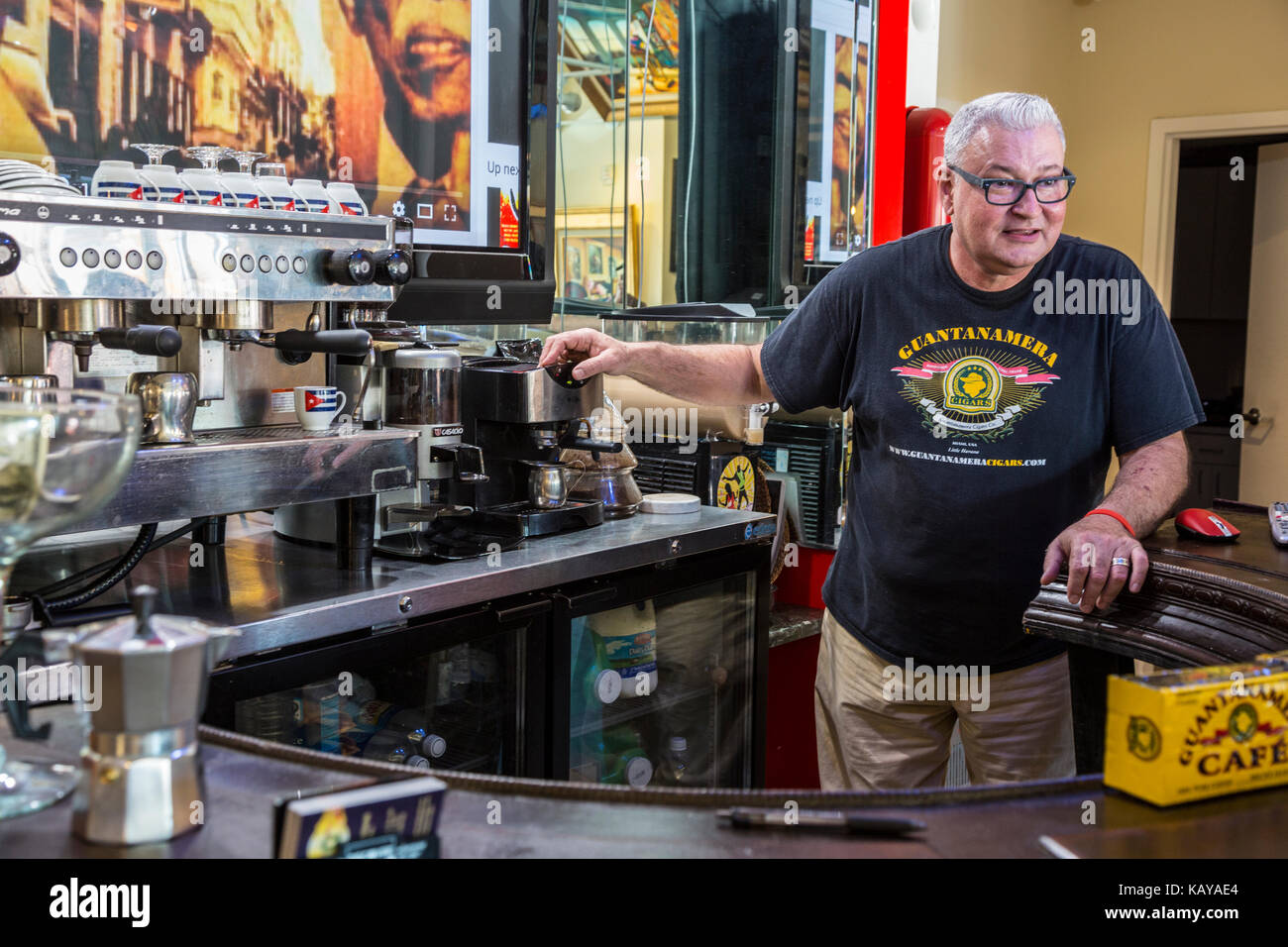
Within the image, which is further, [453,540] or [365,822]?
[453,540]

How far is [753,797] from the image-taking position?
3.43 feet

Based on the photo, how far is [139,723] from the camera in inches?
35.0

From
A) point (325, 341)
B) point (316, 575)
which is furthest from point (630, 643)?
point (325, 341)

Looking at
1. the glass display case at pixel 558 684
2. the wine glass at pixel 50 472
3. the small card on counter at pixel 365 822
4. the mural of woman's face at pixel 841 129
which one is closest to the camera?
the small card on counter at pixel 365 822

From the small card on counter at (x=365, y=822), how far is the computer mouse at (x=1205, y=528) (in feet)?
4.33

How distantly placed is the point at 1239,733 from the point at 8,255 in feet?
4.74

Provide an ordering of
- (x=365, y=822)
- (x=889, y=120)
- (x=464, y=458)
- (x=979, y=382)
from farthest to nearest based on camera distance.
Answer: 1. (x=889, y=120)
2. (x=464, y=458)
3. (x=979, y=382)
4. (x=365, y=822)

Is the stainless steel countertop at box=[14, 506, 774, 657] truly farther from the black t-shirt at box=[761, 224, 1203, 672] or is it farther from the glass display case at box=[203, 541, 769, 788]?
the black t-shirt at box=[761, 224, 1203, 672]

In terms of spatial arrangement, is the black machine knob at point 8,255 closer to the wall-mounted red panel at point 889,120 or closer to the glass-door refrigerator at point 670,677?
the glass-door refrigerator at point 670,677

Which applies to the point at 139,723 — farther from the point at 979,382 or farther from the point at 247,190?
the point at 979,382

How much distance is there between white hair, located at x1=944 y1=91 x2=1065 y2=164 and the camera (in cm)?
207

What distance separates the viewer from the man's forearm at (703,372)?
2445mm

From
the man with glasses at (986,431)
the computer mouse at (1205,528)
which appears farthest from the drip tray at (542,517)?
the computer mouse at (1205,528)

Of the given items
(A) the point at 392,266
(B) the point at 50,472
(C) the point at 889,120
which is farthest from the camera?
(C) the point at 889,120
